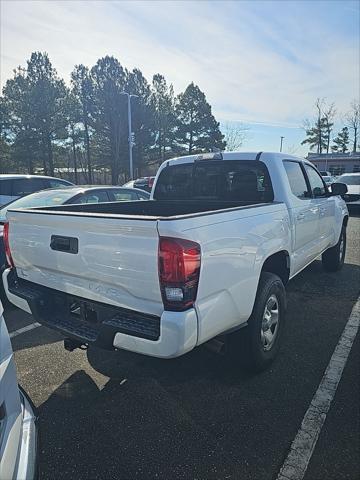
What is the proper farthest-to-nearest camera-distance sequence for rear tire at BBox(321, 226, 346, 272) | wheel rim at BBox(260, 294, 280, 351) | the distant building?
the distant building
rear tire at BBox(321, 226, 346, 272)
wheel rim at BBox(260, 294, 280, 351)

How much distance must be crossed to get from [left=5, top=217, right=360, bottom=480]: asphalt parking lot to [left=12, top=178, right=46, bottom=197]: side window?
20.5 ft

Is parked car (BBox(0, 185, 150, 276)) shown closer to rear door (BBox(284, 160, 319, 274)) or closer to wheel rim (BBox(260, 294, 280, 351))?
rear door (BBox(284, 160, 319, 274))

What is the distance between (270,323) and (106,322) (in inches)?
62.1

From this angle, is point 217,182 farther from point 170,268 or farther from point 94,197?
point 94,197

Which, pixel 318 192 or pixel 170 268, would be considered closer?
pixel 170 268

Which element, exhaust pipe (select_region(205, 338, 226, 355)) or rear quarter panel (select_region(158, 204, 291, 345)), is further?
exhaust pipe (select_region(205, 338, 226, 355))

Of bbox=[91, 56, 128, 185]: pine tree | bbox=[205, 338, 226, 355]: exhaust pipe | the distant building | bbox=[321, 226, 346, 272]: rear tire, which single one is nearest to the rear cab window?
bbox=[205, 338, 226, 355]: exhaust pipe

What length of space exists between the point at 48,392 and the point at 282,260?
251 centimetres

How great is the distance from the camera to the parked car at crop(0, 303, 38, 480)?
4.61 ft

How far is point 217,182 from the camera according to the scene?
4164mm

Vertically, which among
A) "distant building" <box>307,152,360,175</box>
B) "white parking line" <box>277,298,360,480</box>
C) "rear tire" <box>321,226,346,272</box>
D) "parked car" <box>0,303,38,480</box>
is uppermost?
"distant building" <box>307,152,360,175</box>

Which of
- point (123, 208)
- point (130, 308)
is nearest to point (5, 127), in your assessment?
point (123, 208)

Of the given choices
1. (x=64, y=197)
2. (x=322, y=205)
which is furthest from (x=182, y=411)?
(x=64, y=197)

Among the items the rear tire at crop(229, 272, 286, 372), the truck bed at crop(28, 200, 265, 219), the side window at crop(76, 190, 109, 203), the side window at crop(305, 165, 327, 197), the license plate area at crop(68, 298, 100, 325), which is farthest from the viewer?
the side window at crop(76, 190, 109, 203)
